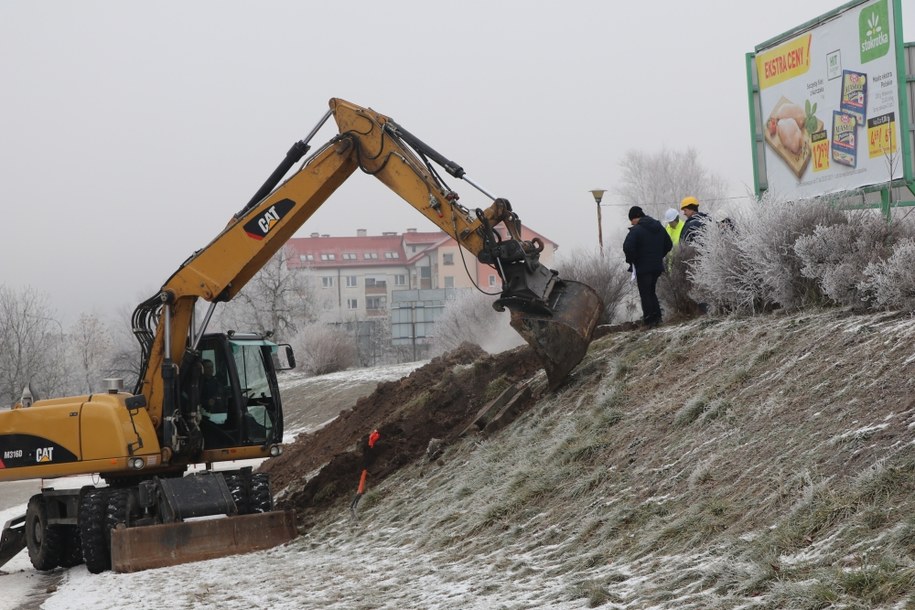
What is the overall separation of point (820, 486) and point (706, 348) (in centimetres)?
526

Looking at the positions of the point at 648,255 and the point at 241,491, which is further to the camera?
the point at 648,255

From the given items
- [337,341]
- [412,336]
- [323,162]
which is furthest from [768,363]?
[337,341]

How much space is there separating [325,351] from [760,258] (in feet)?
119

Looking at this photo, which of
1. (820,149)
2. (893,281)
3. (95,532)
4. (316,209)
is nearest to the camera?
(893,281)

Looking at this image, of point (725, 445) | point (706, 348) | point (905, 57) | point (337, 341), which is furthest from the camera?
point (337, 341)

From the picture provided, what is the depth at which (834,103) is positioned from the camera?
898 inches

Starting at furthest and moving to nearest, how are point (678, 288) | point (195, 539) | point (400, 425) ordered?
point (400, 425), point (678, 288), point (195, 539)

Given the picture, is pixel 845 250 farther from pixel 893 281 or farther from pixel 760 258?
pixel 893 281

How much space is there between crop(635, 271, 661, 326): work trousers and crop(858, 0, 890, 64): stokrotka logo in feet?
29.6

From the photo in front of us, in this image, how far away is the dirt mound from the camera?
51.1ft

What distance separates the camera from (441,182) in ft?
45.2

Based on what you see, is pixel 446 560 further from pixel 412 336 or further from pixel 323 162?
pixel 412 336

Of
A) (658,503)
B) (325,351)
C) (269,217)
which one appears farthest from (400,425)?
(325,351)

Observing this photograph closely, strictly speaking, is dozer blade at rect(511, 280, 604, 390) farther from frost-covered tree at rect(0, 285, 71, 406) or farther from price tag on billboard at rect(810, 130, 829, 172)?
frost-covered tree at rect(0, 285, 71, 406)
